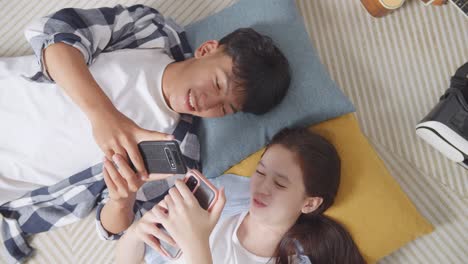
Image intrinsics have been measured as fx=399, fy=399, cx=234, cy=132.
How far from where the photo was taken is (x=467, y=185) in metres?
1.44

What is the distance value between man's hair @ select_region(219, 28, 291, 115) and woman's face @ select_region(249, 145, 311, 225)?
160mm

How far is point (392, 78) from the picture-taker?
4.95 feet

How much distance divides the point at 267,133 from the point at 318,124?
174 mm

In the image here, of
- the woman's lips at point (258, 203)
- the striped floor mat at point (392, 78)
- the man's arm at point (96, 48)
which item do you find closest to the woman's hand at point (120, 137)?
the man's arm at point (96, 48)

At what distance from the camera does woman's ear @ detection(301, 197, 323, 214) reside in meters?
1.17

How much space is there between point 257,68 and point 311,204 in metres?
0.43

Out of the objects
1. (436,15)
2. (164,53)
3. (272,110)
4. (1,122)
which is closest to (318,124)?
(272,110)

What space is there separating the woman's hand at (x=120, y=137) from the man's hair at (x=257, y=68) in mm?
339

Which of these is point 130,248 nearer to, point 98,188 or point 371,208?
point 98,188

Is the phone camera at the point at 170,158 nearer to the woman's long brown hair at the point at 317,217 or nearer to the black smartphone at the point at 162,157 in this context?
the black smartphone at the point at 162,157

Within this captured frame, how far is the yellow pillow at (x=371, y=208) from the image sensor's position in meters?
1.25

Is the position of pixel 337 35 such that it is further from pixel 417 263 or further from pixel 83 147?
pixel 83 147

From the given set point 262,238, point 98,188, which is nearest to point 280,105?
point 262,238

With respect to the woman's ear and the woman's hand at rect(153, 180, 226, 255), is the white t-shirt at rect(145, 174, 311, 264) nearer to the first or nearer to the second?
the woman's ear
